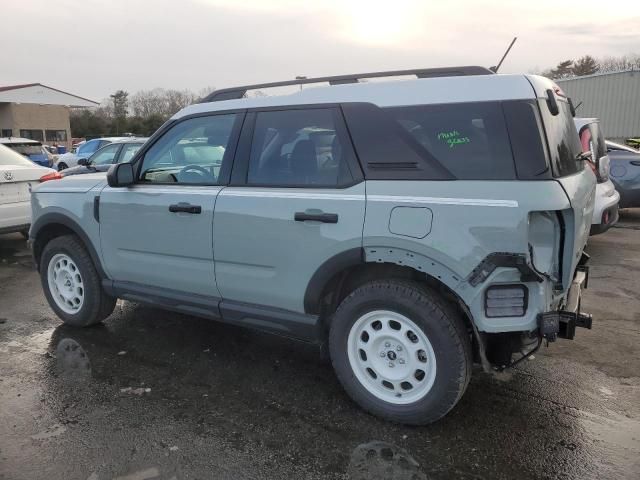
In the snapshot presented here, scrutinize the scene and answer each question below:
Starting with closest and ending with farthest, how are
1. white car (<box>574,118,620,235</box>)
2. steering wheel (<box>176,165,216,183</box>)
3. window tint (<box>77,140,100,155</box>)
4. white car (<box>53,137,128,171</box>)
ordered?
steering wheel (<box>176,165,216,183</box>)
white car (<box>574,118,620,235</box>)
white car (<box>53,137,128,171</box>)
window tint (<box>77,140,100,155</box>)

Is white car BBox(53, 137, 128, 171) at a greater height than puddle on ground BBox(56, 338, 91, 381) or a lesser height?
greater

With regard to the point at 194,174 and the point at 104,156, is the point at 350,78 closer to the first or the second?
the point at 194,174

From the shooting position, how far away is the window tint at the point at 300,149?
130 inches

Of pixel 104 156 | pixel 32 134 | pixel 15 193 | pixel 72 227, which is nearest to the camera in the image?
pixel 72 227

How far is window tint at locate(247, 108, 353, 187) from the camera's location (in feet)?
10.9

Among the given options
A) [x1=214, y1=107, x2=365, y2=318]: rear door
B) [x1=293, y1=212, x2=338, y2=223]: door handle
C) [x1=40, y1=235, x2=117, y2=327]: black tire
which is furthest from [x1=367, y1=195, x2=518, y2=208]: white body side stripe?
[x1=40, y1=235, x2=117, y2=327]: black tire

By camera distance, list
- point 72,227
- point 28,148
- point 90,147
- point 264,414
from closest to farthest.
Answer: point 264,414
point 72,227
point 28,148
point 90,147

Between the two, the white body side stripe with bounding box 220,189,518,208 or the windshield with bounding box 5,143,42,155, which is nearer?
the white body side stripe with bounding box 220,189,518,208

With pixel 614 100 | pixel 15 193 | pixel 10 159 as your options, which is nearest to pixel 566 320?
pixel 15 193

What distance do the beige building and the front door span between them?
49.6 metres

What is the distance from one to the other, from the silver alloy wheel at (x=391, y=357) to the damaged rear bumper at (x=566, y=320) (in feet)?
1.99

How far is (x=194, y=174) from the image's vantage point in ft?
13.0

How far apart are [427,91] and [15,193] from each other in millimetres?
6350

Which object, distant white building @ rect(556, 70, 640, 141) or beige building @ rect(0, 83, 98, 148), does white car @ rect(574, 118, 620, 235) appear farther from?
beige building @ rect(0, 83, 98, 148)
